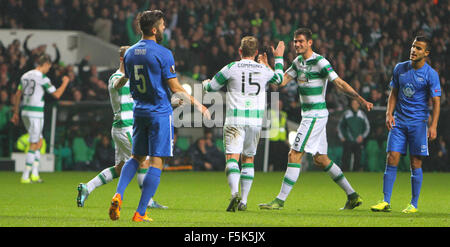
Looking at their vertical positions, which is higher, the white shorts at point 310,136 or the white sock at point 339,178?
the white shorts at point 310,136

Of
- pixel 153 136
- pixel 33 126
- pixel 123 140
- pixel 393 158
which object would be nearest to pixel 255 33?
pixel 33 126

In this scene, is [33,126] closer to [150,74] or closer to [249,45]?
[249,45]

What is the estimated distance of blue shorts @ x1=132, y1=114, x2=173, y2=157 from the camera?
24.7 feet

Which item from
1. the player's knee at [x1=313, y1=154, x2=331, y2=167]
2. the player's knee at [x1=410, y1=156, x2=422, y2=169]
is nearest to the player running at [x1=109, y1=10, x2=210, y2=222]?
the player's knee at [x1=313, y1=154, x2=331, y2=167]

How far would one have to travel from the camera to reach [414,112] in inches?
370

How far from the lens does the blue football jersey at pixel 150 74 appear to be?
752cm

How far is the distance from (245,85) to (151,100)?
197cm

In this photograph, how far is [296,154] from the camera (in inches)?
378

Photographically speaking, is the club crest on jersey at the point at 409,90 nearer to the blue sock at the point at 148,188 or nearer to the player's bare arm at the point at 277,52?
the player's bare arm at the point at 277,52

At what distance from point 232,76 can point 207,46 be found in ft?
40.5

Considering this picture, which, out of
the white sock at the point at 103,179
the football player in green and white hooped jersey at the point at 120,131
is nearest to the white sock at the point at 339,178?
the football player in green and white hooped jersey at the point at 120,131

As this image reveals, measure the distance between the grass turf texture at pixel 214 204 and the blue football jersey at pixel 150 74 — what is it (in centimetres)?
112

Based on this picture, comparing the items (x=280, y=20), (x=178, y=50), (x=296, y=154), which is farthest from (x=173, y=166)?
(x=296, y=154)

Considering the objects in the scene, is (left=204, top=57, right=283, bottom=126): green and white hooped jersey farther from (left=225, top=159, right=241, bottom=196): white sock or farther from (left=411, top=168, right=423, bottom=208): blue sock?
(left=411, top=168, right=423, bottom=208): blue sock
